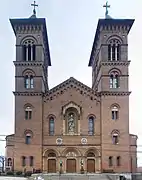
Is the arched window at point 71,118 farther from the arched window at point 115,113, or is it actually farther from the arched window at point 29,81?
the arched window at point 29,81

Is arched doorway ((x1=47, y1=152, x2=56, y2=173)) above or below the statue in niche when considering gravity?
below

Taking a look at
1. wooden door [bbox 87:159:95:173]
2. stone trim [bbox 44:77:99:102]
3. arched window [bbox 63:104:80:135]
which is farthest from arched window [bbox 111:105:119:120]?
wooden door [bbox 87:159:95:173]

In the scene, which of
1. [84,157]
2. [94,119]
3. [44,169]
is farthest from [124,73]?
[44,169]

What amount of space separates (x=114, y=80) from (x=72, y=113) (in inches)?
263

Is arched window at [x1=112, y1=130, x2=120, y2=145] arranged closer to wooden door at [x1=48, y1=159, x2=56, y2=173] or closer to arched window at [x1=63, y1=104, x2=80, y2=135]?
arched window at [x1=63, y1=104, x2=80, y2=135]

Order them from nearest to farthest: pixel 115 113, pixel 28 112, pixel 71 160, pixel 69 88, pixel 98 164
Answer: pixel 98 164 < pixel 71 160 < pixel 115 113 < pixel 28 112 < pixel 69 88

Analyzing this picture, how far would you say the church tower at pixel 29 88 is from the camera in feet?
179

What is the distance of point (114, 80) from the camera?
2217 inches

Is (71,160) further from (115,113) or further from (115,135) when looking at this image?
(115,113)

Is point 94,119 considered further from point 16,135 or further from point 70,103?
point 16,135

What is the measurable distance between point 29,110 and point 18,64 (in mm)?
5974

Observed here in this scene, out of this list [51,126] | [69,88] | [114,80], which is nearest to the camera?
[51,126]

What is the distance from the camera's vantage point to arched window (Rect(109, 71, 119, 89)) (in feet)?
184

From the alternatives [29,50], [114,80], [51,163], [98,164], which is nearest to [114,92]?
[114,80]
